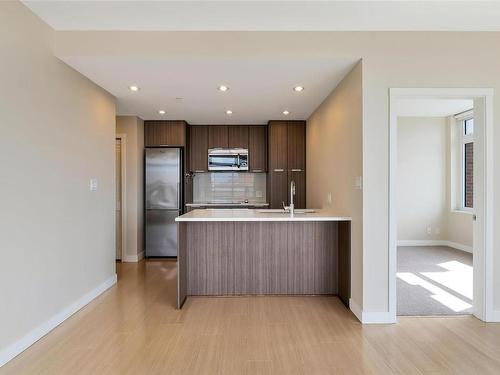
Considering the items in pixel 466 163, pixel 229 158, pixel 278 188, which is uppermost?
pixel 229 158

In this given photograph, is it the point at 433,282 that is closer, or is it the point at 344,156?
the point at 344,156

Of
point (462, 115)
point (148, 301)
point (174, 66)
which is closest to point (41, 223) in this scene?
point (148, 301)

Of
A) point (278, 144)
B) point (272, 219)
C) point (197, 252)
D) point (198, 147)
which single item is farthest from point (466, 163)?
point (197, 252)

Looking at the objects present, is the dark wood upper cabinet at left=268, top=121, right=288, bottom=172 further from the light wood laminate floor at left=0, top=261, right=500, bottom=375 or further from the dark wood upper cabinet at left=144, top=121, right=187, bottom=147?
the light wood laminate floor at left=0, top=261, right=500, bottom=375

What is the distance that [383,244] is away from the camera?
9.72 ft

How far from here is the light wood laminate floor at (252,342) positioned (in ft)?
7.34

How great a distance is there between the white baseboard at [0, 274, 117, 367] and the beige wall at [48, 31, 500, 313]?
2.41m

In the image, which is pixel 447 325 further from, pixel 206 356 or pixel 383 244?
pixel 206 356

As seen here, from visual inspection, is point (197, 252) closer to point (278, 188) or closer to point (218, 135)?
point (278, 188)

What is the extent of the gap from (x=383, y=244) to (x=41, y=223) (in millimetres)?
3034

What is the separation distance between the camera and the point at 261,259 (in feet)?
12.2

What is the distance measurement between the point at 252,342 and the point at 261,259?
1207mm

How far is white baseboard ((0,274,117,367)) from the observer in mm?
2316

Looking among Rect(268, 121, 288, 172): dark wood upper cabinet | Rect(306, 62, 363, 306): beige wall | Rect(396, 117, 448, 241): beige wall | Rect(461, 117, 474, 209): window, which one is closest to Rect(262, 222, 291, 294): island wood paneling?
Rect(306, 62, 363, 306): beige wall
